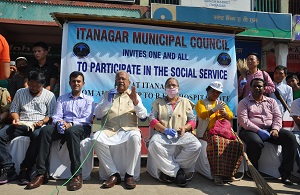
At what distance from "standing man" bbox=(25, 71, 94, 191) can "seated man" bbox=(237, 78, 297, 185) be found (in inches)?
85.1

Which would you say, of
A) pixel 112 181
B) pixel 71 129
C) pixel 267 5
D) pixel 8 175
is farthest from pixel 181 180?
pixel 267 5

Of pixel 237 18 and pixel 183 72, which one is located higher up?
pixel 237 18

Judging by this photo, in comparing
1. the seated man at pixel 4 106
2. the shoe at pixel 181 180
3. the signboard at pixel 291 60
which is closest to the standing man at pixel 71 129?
the seated man at pixel 4 106

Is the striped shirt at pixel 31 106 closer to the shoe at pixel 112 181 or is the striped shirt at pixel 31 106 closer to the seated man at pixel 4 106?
the seated man at pixel 4 106

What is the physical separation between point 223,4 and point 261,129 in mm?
6083

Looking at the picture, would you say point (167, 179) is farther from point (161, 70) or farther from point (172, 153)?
point (161, 70)

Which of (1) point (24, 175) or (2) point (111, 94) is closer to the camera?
(1) point (24, 175)

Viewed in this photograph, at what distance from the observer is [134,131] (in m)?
3.71

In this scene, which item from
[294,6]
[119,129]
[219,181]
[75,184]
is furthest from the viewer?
[294,6]

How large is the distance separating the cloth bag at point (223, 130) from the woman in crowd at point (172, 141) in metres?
0.28

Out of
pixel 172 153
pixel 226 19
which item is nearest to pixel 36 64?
pixel 172 153

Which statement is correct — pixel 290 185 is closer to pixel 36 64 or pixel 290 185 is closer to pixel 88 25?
pixel 88 25

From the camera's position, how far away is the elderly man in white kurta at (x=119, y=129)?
3.53m

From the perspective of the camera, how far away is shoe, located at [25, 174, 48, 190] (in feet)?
10.7
